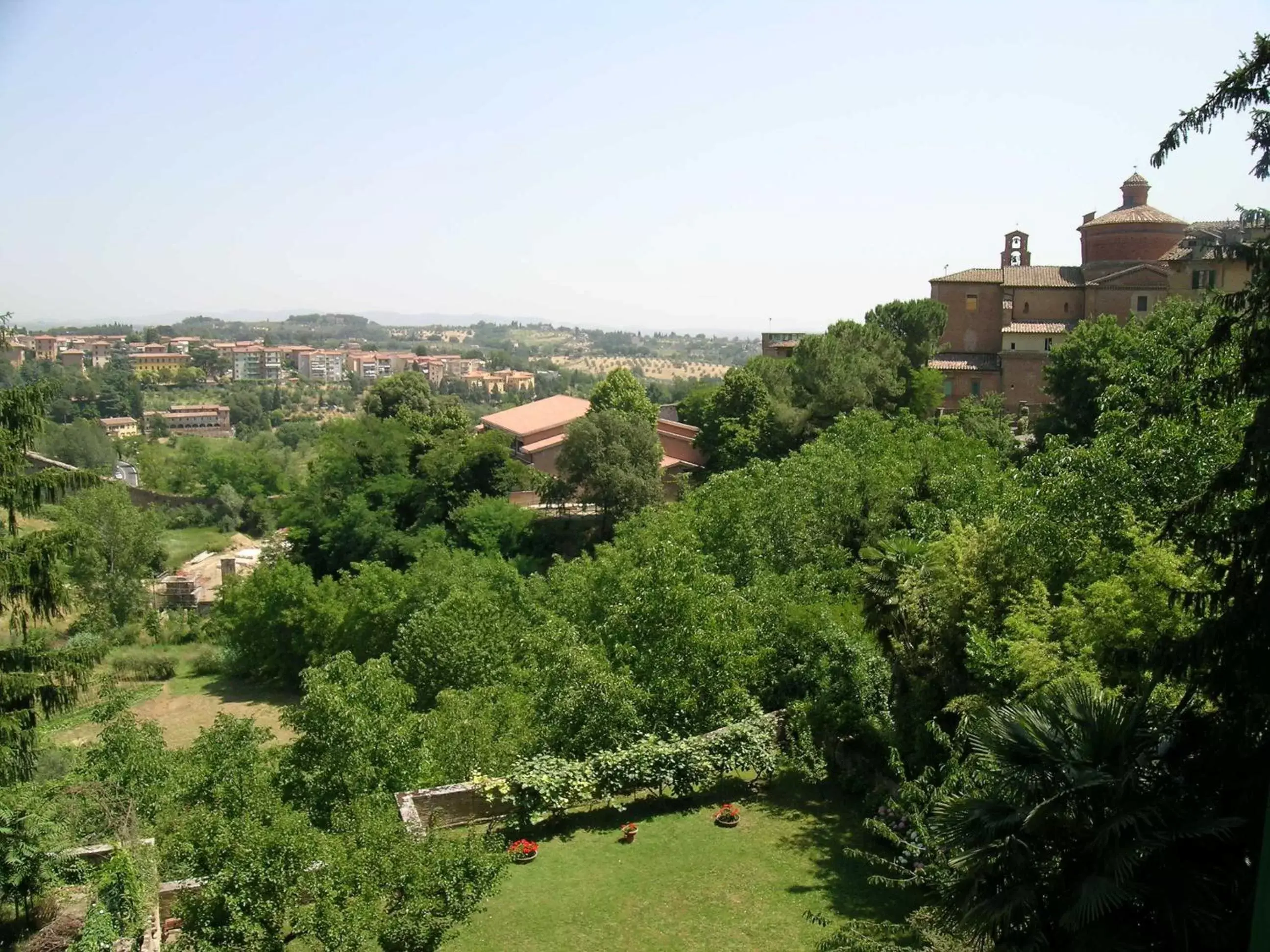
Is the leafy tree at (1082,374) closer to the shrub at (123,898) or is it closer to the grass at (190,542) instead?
the shrub at (123,898)

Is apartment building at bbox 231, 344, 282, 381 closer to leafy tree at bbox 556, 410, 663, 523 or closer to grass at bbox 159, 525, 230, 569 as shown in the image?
grass at bbox 159, 525, 230, 569

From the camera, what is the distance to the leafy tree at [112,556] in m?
42.1

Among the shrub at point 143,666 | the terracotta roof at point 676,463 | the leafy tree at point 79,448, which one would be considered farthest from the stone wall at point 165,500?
the terracotta roof at point 676,463

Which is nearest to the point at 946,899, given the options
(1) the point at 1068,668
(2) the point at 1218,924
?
(2) the point at 1218,924

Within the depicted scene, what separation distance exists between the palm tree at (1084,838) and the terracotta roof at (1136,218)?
1606 inches

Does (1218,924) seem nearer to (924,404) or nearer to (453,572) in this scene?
(453,572)

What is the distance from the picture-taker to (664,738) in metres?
16.5

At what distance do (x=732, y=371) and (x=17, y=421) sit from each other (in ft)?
101

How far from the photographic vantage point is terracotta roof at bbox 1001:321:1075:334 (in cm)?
4291

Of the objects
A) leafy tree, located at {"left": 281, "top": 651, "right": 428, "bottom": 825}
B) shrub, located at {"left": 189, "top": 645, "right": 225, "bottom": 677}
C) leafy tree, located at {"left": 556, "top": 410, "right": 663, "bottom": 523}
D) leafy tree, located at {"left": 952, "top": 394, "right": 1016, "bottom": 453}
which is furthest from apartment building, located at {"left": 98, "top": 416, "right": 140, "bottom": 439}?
leafy tree, located at {"left": 281, "top": 651, "right": 428, "bottom": 825}

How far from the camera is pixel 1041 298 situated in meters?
44.2

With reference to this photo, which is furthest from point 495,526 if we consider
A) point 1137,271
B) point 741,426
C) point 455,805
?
point 1137,271

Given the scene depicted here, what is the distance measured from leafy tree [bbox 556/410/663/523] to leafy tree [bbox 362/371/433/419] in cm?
1887

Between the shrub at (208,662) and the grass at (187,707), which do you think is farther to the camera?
the shrub at (208,662)
